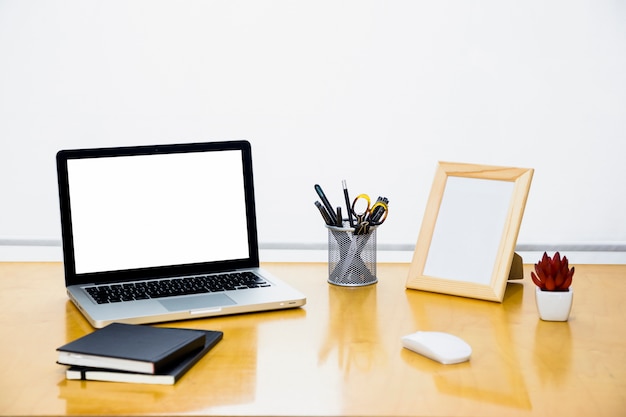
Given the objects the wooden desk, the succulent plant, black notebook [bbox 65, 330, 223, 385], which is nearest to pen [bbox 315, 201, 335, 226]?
the wooden desk

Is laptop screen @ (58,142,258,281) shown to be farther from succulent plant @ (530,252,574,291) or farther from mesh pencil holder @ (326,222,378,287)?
succulent plant @ (530,252,574,291)

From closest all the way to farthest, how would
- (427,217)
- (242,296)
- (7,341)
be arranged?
(7,341)
(242,296)
(427,217)

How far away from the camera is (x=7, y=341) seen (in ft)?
4.16

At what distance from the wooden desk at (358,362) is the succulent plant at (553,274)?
0.06 meters

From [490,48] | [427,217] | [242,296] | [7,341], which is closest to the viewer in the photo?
[7,341]

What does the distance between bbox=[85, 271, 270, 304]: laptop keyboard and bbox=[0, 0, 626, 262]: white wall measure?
1.07 feet

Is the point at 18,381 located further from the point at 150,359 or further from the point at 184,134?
the point at 184,134

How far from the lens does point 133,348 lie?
1132mm

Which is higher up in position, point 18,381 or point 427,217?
point 427,217

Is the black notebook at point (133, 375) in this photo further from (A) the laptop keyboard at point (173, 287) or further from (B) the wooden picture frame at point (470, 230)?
(B) the wooden picture frame at point (470, 230)

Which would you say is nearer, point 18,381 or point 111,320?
point 18,381

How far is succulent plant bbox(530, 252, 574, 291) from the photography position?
1.37 m

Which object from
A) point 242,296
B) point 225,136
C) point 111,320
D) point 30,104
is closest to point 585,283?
point 242,296

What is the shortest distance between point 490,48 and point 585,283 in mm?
542
